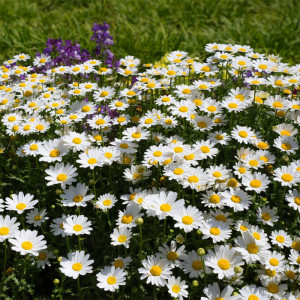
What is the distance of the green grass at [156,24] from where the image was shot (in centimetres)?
620

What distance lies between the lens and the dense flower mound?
7.83 feet

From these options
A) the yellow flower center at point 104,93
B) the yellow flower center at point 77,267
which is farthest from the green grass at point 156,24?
the yellow flower center at point 77,267

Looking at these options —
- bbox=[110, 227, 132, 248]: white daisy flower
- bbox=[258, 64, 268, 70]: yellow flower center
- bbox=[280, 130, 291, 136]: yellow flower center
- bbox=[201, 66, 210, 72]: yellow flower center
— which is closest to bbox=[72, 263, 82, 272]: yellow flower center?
bbox=[110, 227, 132, 248]: white daisy flower

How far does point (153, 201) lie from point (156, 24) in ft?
16.9

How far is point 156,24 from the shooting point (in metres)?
6.95

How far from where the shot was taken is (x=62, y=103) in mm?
3443

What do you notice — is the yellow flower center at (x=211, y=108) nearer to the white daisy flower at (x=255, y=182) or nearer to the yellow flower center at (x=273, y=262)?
the white daisy flower at (x=255, y=182)

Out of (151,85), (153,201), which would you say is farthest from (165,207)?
(151,85)

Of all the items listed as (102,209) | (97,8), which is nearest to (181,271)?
(102,209)

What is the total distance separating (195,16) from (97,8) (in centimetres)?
193

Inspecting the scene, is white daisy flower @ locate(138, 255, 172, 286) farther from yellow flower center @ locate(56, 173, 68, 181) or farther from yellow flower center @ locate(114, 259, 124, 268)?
yellow flower center @ locate(56, 173, 68, 181)

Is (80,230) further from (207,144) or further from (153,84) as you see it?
(153,84)

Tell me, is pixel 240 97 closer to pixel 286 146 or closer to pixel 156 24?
pixel 286 146

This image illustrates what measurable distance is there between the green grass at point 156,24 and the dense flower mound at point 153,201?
273cm
